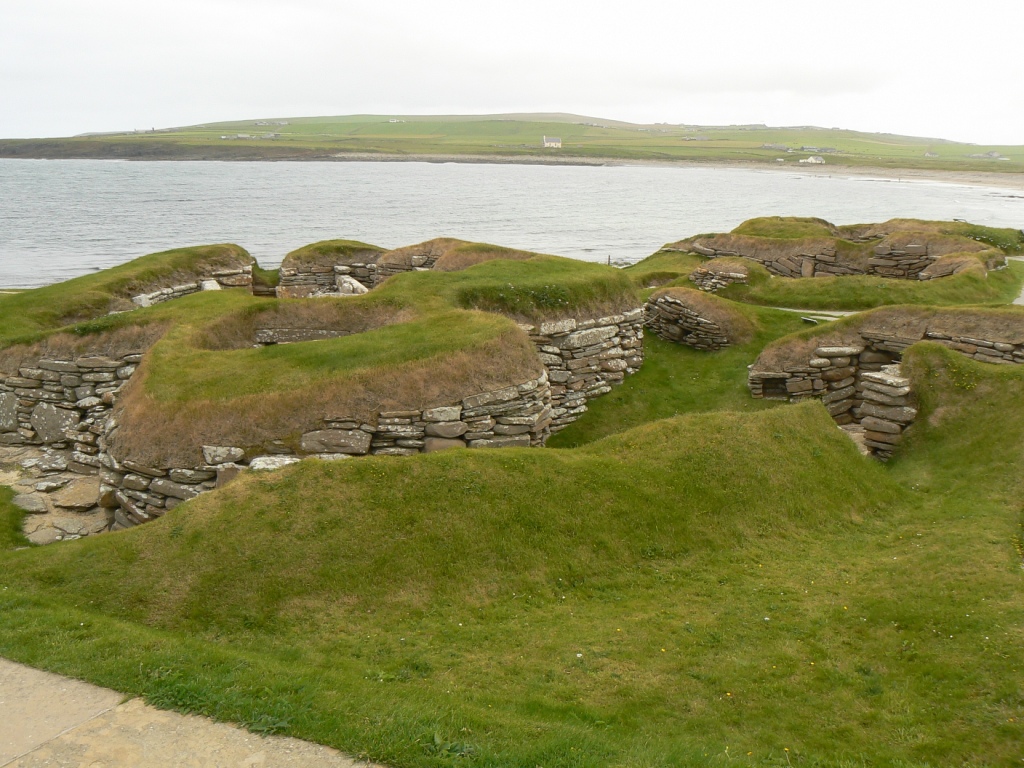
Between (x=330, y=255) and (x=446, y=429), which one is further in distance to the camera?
(x=330, y=255)

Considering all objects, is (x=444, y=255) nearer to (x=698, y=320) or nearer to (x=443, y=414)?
(x=698, y=320)

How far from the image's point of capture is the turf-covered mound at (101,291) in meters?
29.2

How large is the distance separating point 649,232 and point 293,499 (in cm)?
10046

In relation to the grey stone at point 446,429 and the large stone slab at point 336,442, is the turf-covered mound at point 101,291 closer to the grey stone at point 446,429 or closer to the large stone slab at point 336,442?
the large stone slab at point 336,442

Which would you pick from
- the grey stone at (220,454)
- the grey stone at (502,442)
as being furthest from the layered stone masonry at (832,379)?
the grey stone at (220,454)

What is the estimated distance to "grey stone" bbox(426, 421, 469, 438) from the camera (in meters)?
19.6

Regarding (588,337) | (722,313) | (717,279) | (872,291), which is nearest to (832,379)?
(722,313)

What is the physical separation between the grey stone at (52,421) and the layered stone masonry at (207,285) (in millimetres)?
9553

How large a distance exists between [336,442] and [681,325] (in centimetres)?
1862

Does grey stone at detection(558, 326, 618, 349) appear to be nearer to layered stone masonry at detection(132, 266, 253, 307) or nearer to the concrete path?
layered stone masonry at detection(132, 266, 253, 307)

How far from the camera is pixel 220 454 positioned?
18.0 meters

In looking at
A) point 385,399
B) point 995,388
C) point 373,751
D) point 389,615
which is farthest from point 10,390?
point 995,388

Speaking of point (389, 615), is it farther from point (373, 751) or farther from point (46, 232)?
point (46, 232)

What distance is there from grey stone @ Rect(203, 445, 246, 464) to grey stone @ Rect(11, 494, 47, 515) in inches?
221
